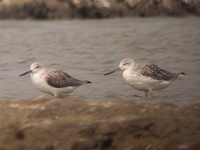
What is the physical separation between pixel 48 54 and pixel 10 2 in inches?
136

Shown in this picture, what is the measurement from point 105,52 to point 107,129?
252cm

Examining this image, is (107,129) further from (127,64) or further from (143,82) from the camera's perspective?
(127,64)

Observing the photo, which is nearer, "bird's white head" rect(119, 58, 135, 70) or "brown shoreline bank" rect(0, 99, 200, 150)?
"brown shoreline bank" rect(0, 99, 200, 150)

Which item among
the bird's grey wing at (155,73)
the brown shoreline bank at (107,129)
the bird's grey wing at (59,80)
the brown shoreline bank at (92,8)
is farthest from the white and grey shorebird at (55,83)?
the brown shoreline bank at (92,8)

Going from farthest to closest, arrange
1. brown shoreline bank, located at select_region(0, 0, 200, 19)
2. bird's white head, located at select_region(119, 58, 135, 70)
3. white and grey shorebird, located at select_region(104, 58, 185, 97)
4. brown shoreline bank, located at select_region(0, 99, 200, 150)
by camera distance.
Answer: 1. brown shoreline bank, located at select_region(0, 0, 200, 19)
2. bird's white head, located at select_region(119, 58, 135, 70)
3. white and grey shorebird, located at select_region(104, 58, 185, 97)
4. brown shoreline bank, located at select_region(0, 99, 200, 150)

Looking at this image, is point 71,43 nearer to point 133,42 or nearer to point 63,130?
point 133,42

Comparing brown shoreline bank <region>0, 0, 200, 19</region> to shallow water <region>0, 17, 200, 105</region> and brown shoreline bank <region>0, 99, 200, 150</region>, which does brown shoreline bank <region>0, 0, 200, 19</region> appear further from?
brown shoreline bank <region>0, 99, 200, 150</region>

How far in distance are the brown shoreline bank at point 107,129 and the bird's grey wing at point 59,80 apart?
1.11m

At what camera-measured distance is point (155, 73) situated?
4660 mm

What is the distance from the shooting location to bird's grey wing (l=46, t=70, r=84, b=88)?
15.1 feet

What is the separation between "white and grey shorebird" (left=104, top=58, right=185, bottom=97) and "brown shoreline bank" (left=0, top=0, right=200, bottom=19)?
2.97 feet

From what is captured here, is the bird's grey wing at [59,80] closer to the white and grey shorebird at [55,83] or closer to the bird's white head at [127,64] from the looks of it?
the white and grey shorebird at [55,83]

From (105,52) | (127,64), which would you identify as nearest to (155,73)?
(127,64)

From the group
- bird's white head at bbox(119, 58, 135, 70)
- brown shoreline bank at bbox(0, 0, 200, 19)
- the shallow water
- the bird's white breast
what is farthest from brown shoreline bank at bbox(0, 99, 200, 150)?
brown shoreline bank at bbox(0, 0, 200, 19)
